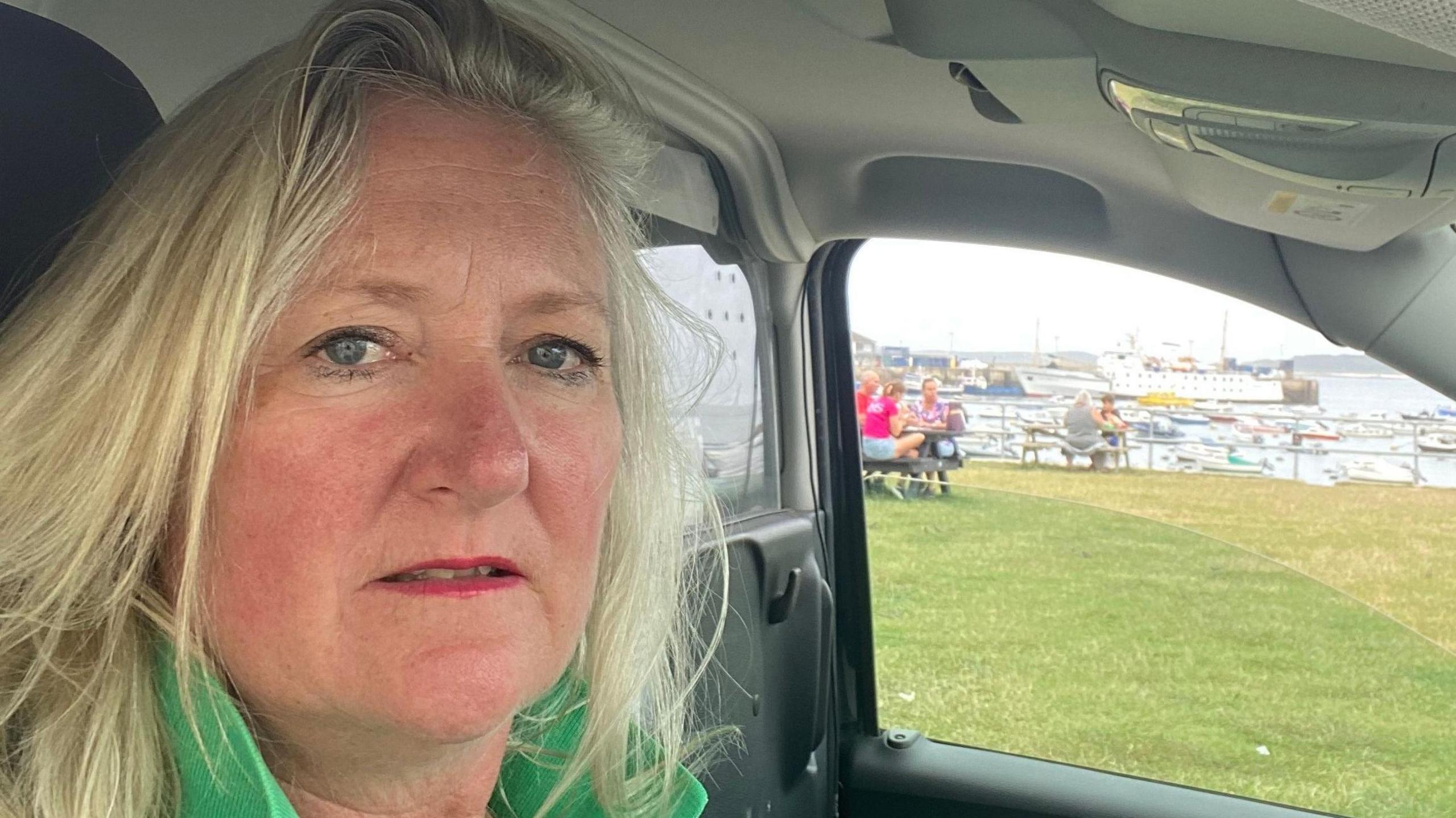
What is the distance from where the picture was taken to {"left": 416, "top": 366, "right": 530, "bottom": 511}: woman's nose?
1037 millimetres

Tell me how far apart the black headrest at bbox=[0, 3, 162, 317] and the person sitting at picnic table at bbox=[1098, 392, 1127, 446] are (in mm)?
6638

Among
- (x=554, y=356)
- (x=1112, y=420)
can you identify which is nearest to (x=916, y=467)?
(x=1112, y=420)

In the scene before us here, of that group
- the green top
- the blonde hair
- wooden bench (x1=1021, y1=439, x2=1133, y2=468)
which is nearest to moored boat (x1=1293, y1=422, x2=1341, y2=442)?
wooden bench (x1=1021, y1=439, x2=1133, y2=468)

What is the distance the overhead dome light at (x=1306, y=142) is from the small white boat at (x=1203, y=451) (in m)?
5.92

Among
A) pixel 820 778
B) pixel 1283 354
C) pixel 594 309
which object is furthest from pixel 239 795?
pixel 1283 354

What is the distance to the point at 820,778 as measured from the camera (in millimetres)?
2922

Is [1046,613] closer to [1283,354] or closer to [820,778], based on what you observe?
[1283,354]

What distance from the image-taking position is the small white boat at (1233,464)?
7.28 metres

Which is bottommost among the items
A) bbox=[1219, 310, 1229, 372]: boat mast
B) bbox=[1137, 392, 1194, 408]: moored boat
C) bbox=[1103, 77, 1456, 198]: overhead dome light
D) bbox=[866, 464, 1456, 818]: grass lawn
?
bbox=[866, 464, 1456, 818]: grass lawn

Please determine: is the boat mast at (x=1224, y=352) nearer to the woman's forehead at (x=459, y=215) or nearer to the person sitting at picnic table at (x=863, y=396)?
the person sitting at picnic table at (x=863, y=396)

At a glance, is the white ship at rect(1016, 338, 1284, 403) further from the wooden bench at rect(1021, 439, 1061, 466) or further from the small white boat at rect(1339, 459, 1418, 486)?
the small white boat at rect(1339, 459, 1418, 486)

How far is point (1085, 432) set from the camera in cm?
719

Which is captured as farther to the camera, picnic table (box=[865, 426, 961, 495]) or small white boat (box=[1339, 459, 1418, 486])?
small white boat (box=[1339, 459, 1418, 486])

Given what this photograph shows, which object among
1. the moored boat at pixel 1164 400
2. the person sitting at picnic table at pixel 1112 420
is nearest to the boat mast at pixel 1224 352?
the moored boat at pixel 1164 400
